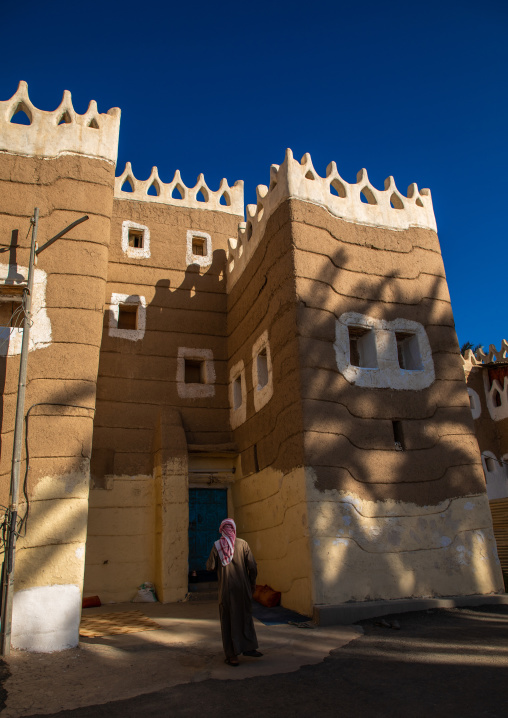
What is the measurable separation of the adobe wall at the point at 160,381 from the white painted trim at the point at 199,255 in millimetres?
28

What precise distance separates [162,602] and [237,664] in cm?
475

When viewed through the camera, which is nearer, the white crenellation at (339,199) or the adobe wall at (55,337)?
the adobe wall at (55,337)

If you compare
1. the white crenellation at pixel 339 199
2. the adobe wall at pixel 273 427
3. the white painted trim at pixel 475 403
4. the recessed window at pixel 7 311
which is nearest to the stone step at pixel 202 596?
the adobe wall at pixel 273 427

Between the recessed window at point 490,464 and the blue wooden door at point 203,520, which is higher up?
the recessed window at point 490,464

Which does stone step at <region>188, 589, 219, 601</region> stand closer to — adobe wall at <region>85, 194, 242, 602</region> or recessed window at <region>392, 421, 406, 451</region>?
adobe wall at <region>85, 194, 242, 602</region>

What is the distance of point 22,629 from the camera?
258 inches

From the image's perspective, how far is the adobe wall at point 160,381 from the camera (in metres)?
10.5

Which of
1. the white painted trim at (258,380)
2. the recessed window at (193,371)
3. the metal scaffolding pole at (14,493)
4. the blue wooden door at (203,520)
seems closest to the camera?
the metal scaffolding pole at (14,493)

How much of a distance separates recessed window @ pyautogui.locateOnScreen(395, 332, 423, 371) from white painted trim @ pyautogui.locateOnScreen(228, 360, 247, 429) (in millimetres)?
3238

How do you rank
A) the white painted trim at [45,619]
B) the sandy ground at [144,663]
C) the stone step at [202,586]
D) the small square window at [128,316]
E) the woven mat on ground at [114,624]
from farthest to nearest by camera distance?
the small square window at [128,316] < the stone step at [202,586] < the woven mat on ground at [114,624] < the white painted trim at [45,619] < the sandy ground at [144,663]

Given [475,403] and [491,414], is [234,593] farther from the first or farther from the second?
[491,414]

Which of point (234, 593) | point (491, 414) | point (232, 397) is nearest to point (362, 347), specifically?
point (232, 397)

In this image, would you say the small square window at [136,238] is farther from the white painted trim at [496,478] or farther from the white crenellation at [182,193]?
the white painted trim at [496,478]

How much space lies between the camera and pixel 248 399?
11258 mm
